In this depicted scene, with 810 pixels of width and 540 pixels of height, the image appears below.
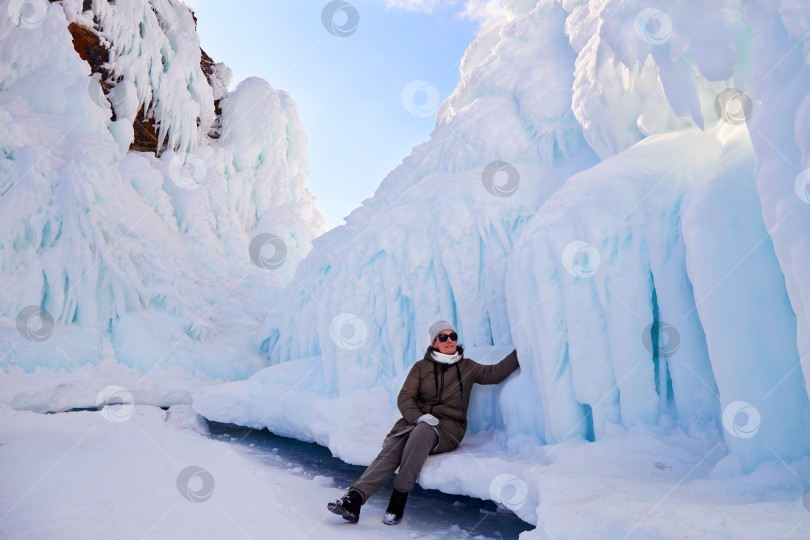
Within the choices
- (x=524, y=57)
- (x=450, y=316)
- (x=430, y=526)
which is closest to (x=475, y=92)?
(x=524, y=57)

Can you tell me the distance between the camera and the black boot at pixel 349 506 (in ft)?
11.2

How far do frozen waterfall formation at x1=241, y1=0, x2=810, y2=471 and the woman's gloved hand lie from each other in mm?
765

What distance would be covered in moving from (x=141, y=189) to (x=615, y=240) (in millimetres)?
11170

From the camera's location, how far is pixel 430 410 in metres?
4.24

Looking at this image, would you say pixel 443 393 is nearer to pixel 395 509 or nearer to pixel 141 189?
pixel 395 509

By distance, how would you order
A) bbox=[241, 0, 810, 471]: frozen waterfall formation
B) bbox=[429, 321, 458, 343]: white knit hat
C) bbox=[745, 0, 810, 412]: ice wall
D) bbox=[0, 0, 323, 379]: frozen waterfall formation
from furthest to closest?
bbox=[0, 0, 323, 379]: frozen waterfall formation < bbox=[429, 321, 458, 343]: white knit hat < bbox=[241, 0, 810, 471]: frozen waterfall formation < bbox=[745, 0, 810, 412]: ice wall

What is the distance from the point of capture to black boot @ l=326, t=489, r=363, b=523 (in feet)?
11.2

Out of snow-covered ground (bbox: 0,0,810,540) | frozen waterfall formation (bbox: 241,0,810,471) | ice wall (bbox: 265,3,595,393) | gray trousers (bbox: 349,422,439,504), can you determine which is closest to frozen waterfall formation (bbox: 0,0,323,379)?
snow-covered ground (bbox: 0,0,810,540)

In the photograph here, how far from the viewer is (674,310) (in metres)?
3.52

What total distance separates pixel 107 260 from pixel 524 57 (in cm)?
810

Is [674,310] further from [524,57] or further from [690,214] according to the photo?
[524,57]

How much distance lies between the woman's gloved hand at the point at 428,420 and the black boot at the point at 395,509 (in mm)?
527

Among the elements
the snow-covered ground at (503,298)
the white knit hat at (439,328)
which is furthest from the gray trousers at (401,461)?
the white knit hat at (439,328)

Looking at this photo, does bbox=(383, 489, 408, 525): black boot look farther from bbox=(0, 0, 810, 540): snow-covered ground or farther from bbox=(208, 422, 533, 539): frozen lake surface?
bbox=(0, 0, 810, 540): snow-covered ground
